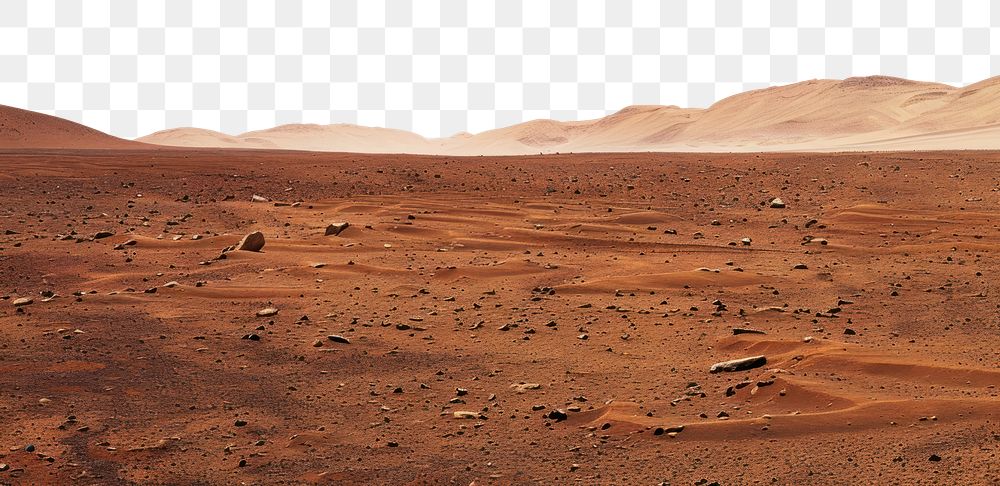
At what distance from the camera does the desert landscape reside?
23.9 feet

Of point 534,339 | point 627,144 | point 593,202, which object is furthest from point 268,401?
point 627,144

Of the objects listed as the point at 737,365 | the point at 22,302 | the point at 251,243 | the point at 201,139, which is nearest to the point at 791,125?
the point at 201,139

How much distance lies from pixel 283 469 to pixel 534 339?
3.74 m

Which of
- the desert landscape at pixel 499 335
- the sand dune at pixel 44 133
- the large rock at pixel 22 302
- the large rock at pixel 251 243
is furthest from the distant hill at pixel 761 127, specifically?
the large rock at pixel 22 302

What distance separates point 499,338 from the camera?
418 inches

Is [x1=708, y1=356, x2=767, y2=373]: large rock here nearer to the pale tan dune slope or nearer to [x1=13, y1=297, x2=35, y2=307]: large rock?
[x1=13, y1=297, x2=35, y2=307]: large rock

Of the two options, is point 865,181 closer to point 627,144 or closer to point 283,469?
point 283,469

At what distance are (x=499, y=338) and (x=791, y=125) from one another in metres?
71.4

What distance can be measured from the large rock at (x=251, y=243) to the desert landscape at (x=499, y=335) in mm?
331

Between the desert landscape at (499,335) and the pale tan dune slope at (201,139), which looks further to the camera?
the pale tan dune slope at (201,139)

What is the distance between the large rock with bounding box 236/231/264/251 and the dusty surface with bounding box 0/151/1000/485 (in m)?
0.28

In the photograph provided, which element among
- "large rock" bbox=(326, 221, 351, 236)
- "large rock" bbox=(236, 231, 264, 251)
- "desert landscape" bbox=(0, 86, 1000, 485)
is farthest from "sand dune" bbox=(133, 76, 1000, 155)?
"large rock" bbox=(236, 231, 264, 251)

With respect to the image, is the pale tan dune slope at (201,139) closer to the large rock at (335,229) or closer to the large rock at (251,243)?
the large rock at (335,229)

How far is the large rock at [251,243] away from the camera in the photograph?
1512cm
